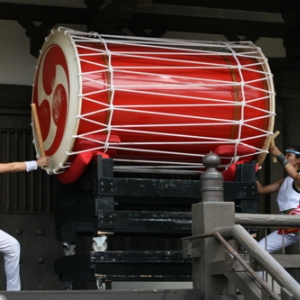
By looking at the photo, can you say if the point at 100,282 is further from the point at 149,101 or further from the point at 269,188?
the point at 269,188

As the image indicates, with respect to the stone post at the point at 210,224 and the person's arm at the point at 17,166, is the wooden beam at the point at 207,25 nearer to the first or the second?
the person's arm at the point at 17,166

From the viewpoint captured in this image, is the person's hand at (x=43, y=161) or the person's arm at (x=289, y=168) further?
the person's arm at (x=289, y=168)

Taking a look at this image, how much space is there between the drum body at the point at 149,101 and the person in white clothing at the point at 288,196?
22 cm

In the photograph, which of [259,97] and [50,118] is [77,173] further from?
[259,97]

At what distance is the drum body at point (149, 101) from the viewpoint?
7.27 meters

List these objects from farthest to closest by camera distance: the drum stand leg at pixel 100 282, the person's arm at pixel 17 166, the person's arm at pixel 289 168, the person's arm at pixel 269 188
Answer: the person's arm at pixel 269 188, the person's arm at pixel 289 168, the person's arm at pixel 17 166, the drum stand leg at pixel 100 282

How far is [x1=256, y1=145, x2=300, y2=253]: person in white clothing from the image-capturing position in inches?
307

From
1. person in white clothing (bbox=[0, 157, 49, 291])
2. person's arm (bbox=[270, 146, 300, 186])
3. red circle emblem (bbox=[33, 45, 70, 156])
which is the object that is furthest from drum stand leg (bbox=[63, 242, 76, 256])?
person's arm (bbox=[270, 146, 300, 186])

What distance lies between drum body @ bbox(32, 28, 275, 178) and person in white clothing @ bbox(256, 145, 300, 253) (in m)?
0.22

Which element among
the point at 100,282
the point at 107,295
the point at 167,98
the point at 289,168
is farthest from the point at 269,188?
the point at 107,295

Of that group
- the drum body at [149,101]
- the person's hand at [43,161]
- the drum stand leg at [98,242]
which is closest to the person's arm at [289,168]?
the drum body at [149,101]

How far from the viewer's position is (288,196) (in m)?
7.92

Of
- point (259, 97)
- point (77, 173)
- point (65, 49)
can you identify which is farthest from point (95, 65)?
point (259, 97)

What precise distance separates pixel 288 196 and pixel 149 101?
4.50ft
